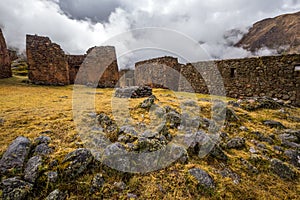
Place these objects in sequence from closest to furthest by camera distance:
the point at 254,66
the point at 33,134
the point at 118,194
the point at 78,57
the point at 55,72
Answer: the point at 118,194
the point at 33,134
the point at 254,66
the point at 55,72
the point at 78,57

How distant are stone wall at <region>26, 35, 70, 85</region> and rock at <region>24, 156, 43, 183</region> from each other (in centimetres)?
1032

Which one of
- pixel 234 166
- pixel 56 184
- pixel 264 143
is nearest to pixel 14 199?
pixel 56 184

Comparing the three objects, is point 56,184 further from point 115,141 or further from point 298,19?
point 298,19

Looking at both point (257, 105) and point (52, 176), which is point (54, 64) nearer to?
point (52, 176)

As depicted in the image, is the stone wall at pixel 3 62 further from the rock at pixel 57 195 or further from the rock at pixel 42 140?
the rock at pixel 57 195

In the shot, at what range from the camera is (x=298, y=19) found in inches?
1873

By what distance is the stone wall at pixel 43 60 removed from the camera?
36.7ft

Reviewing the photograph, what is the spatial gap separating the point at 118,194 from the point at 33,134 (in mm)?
2175

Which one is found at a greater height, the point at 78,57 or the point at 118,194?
the point at 78,57

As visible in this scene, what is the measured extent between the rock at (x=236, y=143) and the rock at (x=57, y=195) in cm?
328

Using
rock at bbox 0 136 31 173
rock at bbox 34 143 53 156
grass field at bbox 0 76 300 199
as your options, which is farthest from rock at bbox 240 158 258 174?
rock at bbox 0 136 31 173

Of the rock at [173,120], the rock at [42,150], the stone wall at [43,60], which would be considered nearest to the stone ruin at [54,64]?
the stone wall at [43,60]

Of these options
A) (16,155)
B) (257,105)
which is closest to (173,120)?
(16,155)

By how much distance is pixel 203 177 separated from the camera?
2.84 meters
